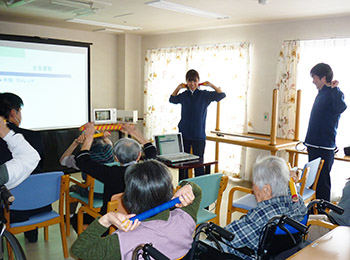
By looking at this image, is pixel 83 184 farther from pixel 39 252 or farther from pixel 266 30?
pixel 266 30

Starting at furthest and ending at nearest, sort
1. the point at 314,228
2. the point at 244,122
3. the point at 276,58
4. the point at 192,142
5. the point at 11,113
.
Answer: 1. the point at 244,122
2. the point at 276,58
3. the point at 192,142
4. the point at 11,113
5. the point at 314,228

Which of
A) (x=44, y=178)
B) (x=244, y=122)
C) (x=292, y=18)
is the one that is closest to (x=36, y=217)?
(x=44, y=178)

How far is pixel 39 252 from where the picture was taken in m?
2.94

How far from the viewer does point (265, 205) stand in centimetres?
184

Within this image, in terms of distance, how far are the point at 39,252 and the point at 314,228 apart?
2.29m

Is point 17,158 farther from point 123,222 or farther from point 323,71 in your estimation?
point 323,71

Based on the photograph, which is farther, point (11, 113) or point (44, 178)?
point (11, 113)

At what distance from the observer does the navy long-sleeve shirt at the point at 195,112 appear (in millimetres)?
4180

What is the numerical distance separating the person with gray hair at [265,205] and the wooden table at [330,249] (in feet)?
0.92

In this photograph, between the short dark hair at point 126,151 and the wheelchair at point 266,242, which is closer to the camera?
the wheelchair at point 266,242

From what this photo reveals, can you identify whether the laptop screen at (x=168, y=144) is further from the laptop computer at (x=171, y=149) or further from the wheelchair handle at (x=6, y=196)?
the wheelchair handle at (x=6, y=196)

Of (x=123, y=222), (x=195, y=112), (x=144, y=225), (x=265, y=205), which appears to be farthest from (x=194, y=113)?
(x=123, y=222)

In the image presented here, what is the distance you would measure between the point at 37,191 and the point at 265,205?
65.5 inches

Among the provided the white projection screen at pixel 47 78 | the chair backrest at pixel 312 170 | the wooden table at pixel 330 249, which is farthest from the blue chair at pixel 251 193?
the white projection screen at pixel 47 78
